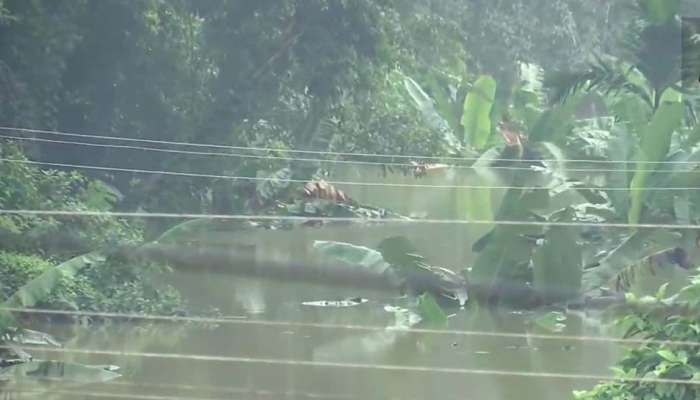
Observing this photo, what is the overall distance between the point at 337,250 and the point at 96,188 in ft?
7.18

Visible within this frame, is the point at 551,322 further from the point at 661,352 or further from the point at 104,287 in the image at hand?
the point at 104,287

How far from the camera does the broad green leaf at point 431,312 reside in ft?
18.4

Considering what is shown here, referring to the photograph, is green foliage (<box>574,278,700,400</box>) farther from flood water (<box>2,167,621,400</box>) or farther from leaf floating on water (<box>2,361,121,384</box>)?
leaf floating on water (<box>2,361,121,384</box>)

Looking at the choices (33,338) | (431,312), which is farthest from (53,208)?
(431,312)

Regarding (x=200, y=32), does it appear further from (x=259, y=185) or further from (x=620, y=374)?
(x=620, y=374)

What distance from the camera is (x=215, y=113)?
868 cm

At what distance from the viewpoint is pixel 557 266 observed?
20.1 ft

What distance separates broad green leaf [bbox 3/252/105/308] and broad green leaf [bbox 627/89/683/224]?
3.16 metres

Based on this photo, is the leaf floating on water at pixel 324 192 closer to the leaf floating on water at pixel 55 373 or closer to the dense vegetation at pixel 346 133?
the dense vegetation at pixel 346 133

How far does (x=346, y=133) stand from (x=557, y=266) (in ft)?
8.21

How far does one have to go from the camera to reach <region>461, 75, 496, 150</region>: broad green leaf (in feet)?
23.5

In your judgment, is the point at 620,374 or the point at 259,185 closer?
the point at 620,374

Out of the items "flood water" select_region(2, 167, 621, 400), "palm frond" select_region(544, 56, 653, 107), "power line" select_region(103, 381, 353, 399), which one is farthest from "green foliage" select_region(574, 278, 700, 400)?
"palm frond" select_region(544, 56, 653, 107)

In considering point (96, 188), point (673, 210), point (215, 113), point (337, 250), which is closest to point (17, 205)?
point (96, 188)
